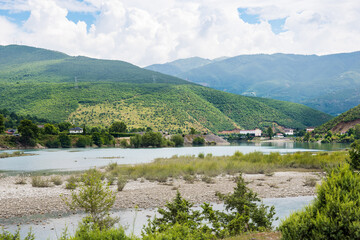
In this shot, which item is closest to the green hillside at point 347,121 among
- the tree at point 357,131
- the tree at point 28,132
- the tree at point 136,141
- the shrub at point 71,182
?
the tree at point 357,131

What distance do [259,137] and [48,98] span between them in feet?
290

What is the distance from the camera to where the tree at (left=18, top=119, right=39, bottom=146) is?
246ft

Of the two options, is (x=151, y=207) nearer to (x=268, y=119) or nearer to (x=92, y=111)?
(x=92, y=111)

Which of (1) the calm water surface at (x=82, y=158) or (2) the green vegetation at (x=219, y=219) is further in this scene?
(1) the calm water surface at (x=82, y=158)

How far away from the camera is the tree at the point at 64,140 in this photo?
85.6m

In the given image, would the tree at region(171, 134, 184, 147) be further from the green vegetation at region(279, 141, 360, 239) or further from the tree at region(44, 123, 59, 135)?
the green vegetation at region(279, 141, 360, 239)

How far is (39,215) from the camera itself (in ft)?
52.6

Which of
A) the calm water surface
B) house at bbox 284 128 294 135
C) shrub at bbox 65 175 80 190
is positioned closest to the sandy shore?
shrub at bbox 65 175 80 190

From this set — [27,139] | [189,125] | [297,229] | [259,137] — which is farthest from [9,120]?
[297,229]

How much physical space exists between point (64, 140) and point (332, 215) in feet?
281

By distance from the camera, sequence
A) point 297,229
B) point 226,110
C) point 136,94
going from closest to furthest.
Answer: point 297,229 < point 136,94 < point 226,110

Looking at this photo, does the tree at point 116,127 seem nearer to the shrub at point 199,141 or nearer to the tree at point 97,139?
the tree at point 97,139

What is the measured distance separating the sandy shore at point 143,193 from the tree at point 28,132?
52.6 meters

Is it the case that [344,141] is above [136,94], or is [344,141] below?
below
